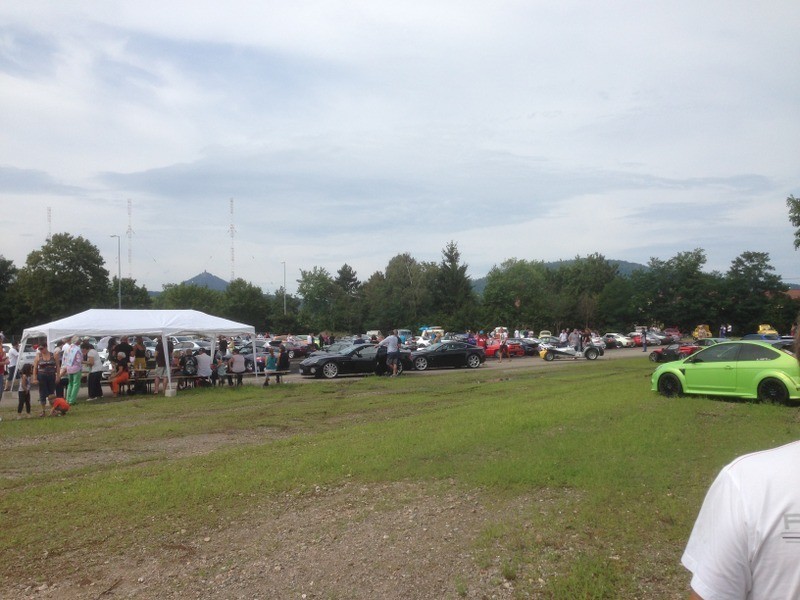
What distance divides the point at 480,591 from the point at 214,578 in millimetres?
2146

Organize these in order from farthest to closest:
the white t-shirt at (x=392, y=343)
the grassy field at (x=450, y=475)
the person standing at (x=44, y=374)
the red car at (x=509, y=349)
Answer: the red car at (x=509, y=349) → the white t-shirt at (x=392, y=343) → the person standing at (x=44, y=374) → the grassy field at (x=450, y=475)

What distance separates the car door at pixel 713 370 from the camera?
15.6 m

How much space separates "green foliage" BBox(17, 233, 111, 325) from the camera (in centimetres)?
6200

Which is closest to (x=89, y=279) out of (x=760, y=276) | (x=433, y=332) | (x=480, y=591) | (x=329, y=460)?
(x=433, y=332)

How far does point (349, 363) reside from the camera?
→ 96.3 feet

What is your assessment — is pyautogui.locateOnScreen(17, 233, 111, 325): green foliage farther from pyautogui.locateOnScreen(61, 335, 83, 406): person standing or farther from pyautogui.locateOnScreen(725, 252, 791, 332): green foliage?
pyautogui.locateOnScreen(725, 252, 791, 332): green foliage

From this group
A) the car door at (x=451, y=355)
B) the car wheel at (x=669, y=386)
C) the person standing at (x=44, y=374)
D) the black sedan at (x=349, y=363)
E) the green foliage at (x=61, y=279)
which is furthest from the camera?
the green foliage at (x=61, y=279)

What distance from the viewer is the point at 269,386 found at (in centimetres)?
2462

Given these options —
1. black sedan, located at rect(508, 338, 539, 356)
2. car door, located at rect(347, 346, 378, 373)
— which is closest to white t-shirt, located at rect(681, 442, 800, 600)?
car door, located at rect(347, 346, 378, 373)

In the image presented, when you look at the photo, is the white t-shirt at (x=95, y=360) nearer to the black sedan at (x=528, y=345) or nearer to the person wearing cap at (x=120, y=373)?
the person wearing cap at (x=120, y=373)

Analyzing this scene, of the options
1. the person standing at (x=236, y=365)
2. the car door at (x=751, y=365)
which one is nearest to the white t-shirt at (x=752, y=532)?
the car door at (x=751, y=365)

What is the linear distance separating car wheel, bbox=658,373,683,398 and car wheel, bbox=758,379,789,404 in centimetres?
186

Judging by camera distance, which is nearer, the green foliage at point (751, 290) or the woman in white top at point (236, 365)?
the woman in white top at point (236, 365)

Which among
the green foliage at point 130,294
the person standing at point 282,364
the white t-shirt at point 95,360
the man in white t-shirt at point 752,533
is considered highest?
the green foliage at point 130,294
